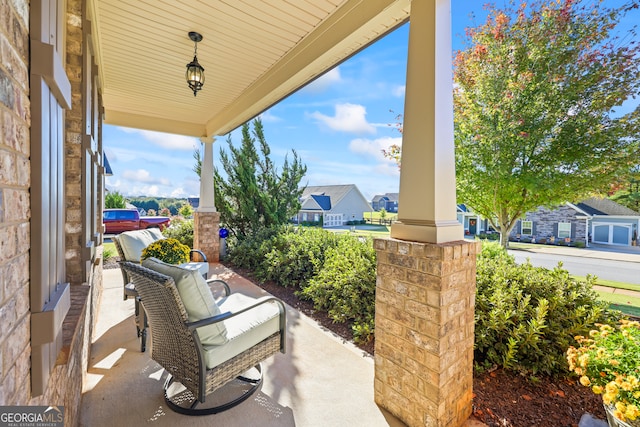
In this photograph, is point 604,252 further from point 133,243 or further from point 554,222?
point 133,243

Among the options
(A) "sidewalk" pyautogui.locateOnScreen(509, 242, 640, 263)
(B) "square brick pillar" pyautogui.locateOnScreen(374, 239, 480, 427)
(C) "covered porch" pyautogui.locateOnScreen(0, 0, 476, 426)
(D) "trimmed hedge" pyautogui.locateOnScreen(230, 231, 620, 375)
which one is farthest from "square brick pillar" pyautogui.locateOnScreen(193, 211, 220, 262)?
(A) "sidewalk" pyautogui.locateOnScreen(509, 242, 640, 263)

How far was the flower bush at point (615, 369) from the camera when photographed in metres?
1.45

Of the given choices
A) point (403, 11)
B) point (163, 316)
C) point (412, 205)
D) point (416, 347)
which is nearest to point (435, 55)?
point (403, 11)

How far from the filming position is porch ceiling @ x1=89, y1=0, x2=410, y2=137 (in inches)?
105

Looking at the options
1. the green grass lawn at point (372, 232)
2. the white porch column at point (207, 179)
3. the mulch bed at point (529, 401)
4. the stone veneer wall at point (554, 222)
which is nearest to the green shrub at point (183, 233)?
the white porch column at point (207, 179)

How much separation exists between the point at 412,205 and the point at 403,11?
166cm

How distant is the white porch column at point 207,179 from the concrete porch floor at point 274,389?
13.9ft

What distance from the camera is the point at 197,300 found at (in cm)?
190

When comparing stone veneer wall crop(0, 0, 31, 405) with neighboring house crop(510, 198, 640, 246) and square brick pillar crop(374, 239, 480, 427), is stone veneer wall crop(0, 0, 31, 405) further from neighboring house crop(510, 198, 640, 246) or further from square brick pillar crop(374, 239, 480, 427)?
neighboring house crop(510, 198, 640, 246)

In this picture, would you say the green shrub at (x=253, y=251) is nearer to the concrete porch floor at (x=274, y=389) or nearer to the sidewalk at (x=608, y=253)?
the concrete porch floor at (x=274, y=389)

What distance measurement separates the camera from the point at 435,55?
1860 mm

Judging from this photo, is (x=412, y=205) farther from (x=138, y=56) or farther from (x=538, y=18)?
(x=538, y=18)

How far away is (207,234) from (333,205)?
1810cm

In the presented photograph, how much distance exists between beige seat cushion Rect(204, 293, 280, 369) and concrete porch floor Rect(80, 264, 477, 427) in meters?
0.45
